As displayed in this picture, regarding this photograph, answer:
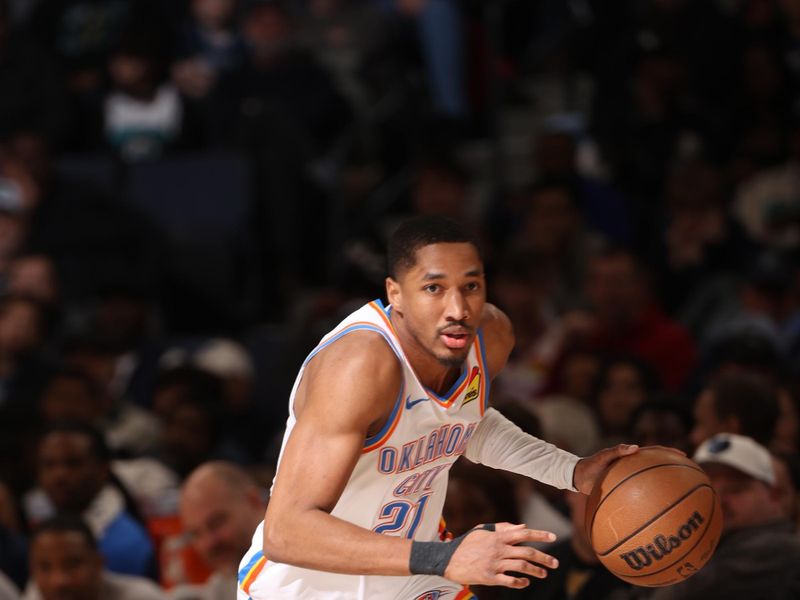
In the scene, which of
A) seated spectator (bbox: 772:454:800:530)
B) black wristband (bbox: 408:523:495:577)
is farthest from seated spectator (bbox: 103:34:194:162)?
black wristband (bbox: 408:523:495:577)

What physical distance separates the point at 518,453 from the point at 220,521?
1.90 metres

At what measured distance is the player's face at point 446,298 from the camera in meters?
3.98

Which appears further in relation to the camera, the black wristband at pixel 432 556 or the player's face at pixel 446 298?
the player's face at pixel 446 298

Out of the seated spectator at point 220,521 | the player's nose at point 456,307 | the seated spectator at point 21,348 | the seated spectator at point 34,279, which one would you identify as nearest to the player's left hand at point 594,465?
the player's nose at point 456,307

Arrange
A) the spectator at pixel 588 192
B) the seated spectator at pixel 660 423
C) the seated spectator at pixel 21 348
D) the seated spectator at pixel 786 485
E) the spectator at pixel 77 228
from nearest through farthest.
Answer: the seated spectator at pixel 786 485 < the seated spectator at pixel 660 423 < the seated spectator at pixel 21 348 < the spectator at pixel 588 192 < the spectator at pixel 77 228

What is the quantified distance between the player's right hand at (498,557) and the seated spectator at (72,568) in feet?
9.34

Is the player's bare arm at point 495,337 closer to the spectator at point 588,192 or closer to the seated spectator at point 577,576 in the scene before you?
the seated spectator at point 577,576

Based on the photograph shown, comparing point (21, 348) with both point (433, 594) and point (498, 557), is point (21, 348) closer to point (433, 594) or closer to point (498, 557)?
point (433, 594)

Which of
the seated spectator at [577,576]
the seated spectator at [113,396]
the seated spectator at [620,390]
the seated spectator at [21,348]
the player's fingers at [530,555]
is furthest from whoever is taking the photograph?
the seated spectator at [21,348]

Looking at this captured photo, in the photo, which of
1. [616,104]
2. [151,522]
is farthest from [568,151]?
[151,522]

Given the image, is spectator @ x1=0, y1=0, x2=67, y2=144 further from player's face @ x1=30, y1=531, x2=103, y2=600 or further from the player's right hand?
the player's right hand

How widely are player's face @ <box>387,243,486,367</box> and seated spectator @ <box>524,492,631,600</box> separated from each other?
1563mm

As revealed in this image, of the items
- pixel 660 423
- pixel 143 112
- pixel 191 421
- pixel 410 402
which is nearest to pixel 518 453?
pixel 410 402

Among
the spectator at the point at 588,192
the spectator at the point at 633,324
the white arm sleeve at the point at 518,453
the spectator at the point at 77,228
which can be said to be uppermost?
the spectator at the point at 588,192
